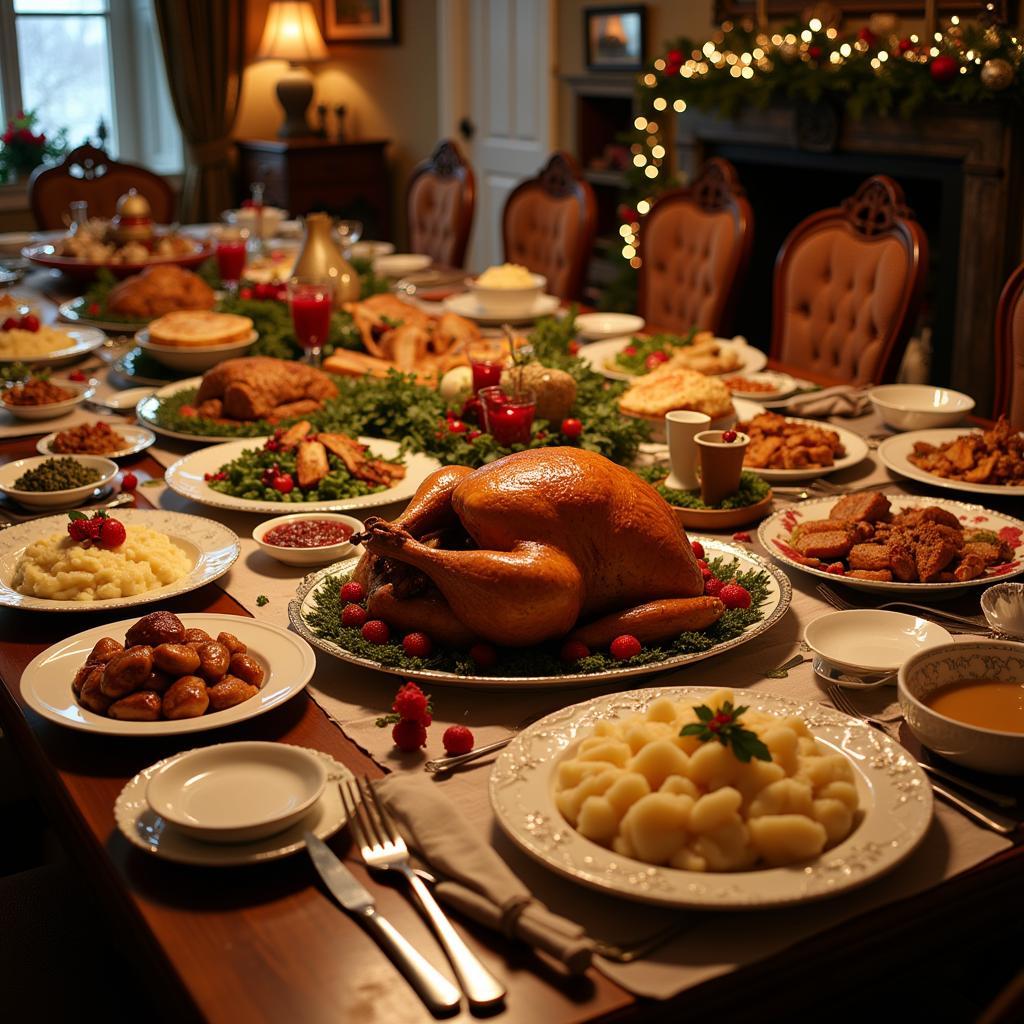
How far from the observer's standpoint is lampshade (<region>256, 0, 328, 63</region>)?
7.38 metres

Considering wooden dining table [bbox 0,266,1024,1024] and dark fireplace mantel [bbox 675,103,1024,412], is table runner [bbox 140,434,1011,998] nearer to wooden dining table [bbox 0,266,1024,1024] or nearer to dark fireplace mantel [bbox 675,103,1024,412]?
wooden dining table [bbox 0,266,1024,1024]

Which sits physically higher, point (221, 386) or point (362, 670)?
point (221, 386)

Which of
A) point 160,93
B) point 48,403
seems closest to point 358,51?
point 160,93

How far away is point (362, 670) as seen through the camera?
1.49 metres

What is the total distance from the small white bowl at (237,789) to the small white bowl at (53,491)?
3.18 ft

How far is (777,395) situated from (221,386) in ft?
3.81

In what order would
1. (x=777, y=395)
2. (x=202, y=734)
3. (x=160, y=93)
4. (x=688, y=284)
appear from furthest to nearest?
(x=160, y=93)
(x=688, y=284)
(x=777, y=395)
(x=202, y=734)

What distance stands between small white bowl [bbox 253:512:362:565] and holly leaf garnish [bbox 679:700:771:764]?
802 mm

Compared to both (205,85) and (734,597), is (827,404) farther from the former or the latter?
(205,85)

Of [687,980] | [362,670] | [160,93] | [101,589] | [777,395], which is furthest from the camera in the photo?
[160,93]

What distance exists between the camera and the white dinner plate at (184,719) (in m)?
1.27

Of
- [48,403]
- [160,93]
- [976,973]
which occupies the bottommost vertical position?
[976,973]

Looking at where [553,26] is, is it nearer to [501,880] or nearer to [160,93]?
[160,93]

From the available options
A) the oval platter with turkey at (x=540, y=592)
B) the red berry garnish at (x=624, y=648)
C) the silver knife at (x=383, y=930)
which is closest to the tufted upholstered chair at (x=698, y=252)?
the oval platter with turkey at (x=540, y=592)
